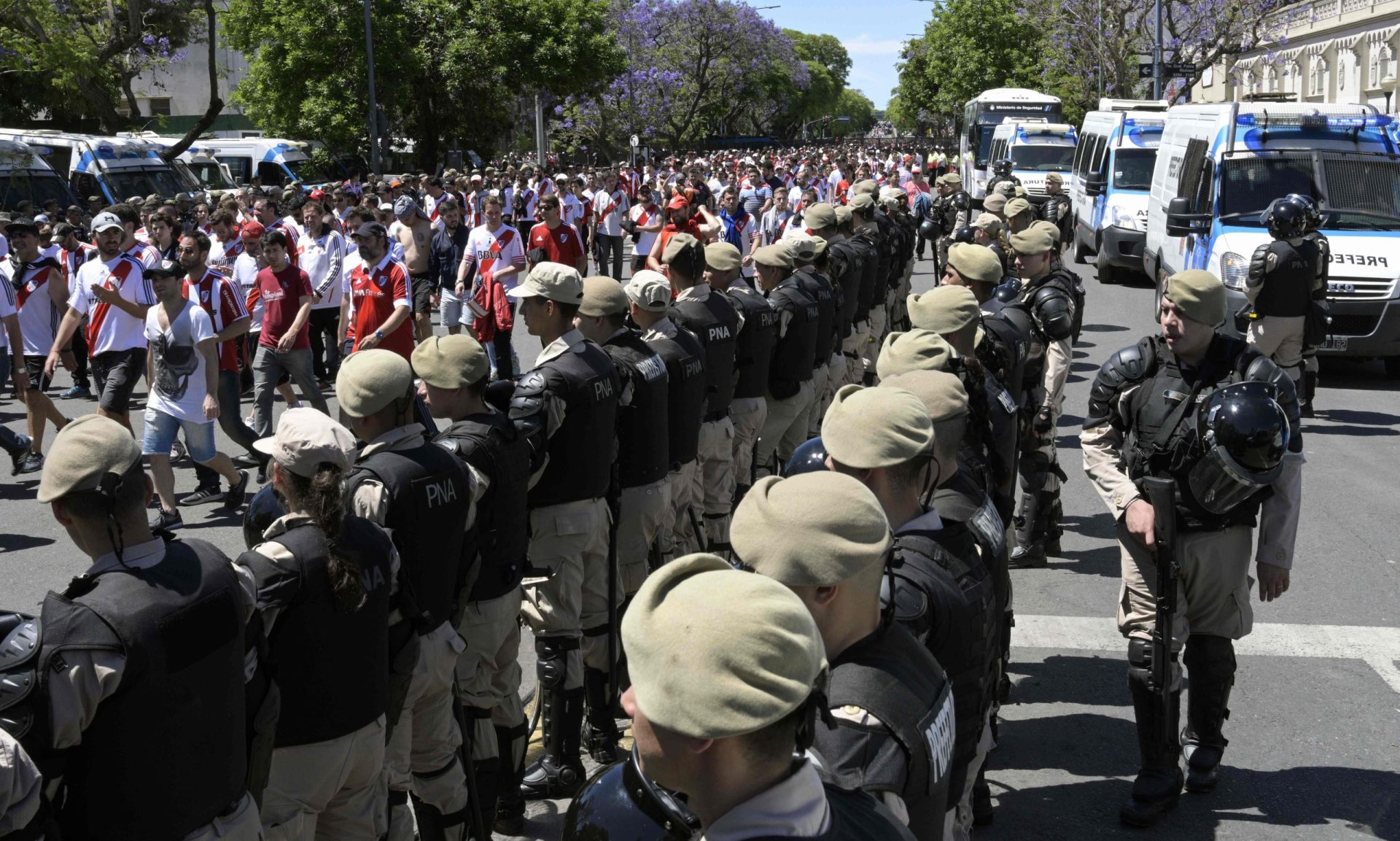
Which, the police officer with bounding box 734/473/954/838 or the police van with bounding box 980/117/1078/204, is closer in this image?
the police officer with bounding box 734/473/954/838

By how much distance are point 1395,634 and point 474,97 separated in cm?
3935

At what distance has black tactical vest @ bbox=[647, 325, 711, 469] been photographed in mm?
6645

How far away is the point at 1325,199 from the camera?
1473 cm

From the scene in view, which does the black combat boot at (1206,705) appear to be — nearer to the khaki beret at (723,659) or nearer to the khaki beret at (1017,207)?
the khaki beret at (723,659)

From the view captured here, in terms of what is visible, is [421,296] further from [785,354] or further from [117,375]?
[785,354]

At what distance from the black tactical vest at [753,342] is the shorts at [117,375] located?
441cm

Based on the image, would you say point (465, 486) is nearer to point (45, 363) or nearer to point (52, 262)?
point (45, 363)

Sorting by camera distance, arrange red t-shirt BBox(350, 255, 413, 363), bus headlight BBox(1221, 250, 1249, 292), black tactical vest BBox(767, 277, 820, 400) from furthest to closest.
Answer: bus headlight BBox(1221, 250, 1249, 292), red t-shirt BBox(350, 255, 413, 363), black tactical vest BBox(767, 277, 820, 400)

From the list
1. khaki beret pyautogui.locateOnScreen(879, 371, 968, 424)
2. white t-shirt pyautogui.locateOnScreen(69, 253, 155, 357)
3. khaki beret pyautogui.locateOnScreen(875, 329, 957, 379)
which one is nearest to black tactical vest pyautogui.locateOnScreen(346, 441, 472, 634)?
khaki beret pyautogui.locateOnScreen(879, 371, 968, 424)

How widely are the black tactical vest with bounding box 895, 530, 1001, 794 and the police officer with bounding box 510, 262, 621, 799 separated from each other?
7.86ft

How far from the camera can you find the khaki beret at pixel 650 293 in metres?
6.78

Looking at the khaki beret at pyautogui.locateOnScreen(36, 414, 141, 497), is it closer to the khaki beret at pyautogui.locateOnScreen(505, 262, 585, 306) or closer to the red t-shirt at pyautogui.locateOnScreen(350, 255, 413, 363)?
the khaki beret at pyautogui.locateOnScreen(505, 262, 585, 306)

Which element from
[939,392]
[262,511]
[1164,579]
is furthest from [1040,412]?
[262,511]

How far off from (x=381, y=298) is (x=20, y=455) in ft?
10.6
